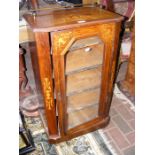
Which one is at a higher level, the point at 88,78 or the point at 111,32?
the point at 111,32

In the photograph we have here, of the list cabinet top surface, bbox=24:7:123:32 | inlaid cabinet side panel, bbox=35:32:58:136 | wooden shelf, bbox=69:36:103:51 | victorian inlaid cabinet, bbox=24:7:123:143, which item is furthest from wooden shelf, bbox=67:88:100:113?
cabinet top surface, bbox=24:7:123:32

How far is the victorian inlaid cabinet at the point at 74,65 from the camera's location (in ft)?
3.62

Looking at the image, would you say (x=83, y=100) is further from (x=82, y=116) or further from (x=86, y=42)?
(x=86, y=42)

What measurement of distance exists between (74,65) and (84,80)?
0.62ft

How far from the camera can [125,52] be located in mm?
2180

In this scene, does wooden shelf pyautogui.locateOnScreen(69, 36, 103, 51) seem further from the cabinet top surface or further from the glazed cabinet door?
the cabinet top surface

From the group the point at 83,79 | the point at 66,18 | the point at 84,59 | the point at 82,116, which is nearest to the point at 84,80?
the point at 83,79

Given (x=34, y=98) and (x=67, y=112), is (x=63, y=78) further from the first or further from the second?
(x=34, y=98)

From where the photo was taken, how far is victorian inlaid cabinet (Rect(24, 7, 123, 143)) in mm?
1104

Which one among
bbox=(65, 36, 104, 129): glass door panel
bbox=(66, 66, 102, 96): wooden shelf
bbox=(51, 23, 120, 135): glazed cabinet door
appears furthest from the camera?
bbox=(66, 66, 102, 96): wooden shelf

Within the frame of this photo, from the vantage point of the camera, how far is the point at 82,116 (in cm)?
166

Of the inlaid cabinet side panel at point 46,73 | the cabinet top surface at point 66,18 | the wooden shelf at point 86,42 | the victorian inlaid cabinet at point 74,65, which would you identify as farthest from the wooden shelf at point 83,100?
the cabinet top surface at point 66,18

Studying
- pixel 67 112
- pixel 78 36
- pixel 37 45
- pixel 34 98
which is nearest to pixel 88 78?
pixel 67 112
